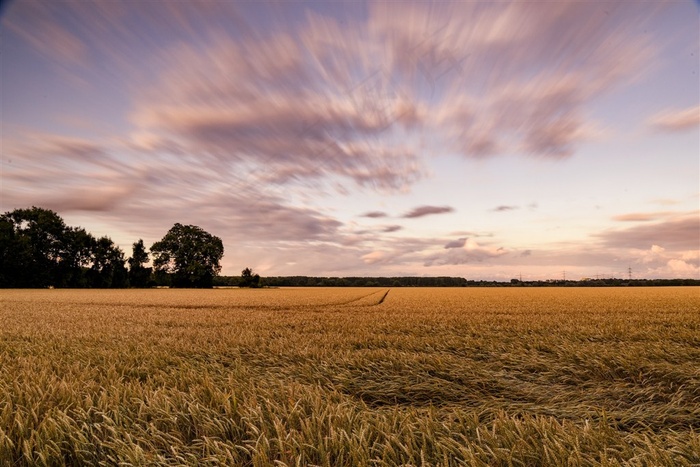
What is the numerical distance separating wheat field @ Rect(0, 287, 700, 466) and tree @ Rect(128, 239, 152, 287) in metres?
82.0

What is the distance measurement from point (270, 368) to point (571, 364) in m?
5.79

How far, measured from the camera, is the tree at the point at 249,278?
93338 millimetres

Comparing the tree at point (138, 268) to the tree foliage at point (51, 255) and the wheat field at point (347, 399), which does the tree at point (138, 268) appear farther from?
the wheat field at point (347, 399)

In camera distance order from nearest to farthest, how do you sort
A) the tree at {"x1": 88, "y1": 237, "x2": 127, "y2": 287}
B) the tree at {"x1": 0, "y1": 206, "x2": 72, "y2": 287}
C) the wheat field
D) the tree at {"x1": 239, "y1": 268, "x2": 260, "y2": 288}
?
1. the wheat field
2. the tree at {"x1": 0, "y1": 206, "x2": 72, "y2": 287}
3. the tree at {"x1": 88, "y1": 237, "x2": 127, "y2": 287}
4. the tree at {"x1": 239, "y1": 268, "x2": 260, "y2": 288}

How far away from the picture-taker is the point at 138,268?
82.4m

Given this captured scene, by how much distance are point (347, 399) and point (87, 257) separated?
300 ft

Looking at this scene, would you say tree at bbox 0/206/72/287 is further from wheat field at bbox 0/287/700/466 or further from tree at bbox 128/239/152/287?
wheat field at bbox 0/287/700/466

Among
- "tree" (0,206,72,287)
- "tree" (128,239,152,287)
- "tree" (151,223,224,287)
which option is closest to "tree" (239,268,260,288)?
"tree" (151,223,224,287)

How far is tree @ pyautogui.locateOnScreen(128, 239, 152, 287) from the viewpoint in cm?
8194

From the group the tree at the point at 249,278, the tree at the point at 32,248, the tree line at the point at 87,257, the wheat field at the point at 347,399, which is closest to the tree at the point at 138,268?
the tree line at the point at 87,257

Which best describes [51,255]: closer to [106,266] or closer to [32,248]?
[32,248]

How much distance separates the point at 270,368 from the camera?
6.39 m

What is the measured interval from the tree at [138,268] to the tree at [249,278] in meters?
22.0

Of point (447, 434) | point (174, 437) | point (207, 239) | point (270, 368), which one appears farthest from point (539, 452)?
point (207, 239)
